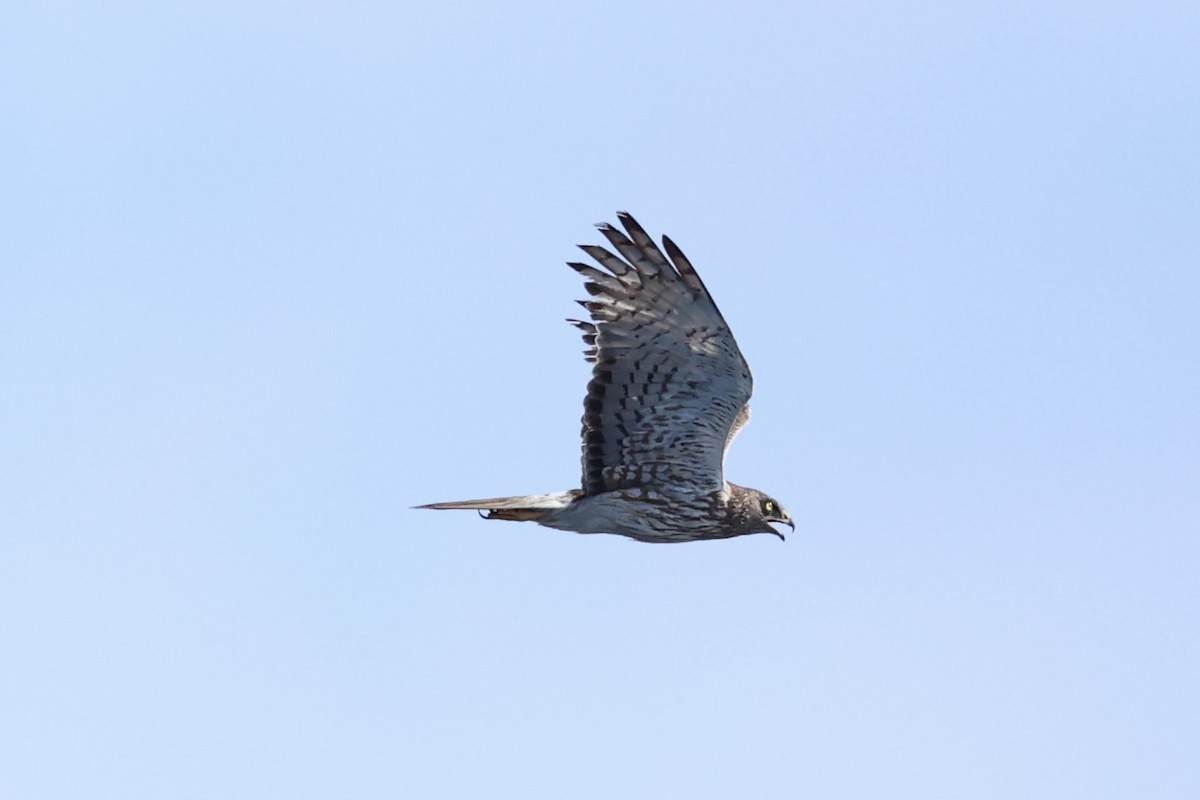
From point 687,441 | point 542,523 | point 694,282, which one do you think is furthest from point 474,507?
point 694,282

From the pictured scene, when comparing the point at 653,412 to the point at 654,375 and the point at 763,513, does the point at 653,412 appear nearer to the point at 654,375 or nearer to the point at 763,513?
the point at 654,375

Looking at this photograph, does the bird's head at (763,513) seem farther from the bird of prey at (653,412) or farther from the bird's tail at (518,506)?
the bird's tail at (518,506)

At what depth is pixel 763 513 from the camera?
16375 millimetres

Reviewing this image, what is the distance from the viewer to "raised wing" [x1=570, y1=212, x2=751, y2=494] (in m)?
14.8

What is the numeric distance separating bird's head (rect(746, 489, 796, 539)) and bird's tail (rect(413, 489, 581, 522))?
62.5 inches

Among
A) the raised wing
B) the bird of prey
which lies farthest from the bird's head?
the raised wing

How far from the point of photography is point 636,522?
1606 centimetres

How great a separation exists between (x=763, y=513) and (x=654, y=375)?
1934 millimetres

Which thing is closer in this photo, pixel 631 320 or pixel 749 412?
pixel 631 320

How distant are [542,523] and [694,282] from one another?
2.75 meters

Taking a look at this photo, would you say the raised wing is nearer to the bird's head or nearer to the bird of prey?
Result: the bird of prey

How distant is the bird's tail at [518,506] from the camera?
52.3 feet

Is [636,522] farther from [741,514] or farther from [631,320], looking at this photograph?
[631,320]

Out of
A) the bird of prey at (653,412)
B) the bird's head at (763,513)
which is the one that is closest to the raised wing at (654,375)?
the bird of prey at (653,412)
